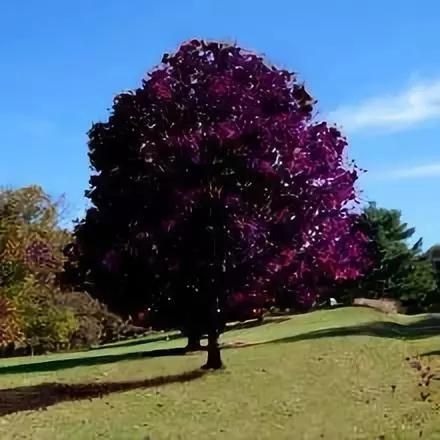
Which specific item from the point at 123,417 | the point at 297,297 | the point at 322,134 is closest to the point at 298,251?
the point at 297,297

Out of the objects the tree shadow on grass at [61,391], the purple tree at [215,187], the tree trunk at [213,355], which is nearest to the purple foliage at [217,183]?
the purple tree at [215,187]

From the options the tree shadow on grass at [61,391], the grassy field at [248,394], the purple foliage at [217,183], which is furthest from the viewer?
the purple foliage at [217,183]

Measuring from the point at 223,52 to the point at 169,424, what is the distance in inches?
374

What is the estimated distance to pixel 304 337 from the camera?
29.7 m

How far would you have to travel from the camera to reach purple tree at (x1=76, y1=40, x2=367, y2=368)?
70.7 feet

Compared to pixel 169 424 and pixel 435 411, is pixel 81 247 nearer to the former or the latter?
pixel 169 424

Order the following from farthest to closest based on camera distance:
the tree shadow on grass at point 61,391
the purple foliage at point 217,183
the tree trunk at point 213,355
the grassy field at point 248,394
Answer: the tree trunk at point 213,355
the purple foliage at point 217,183
the tree shadow on grass at point 61,391
the grassy field at point 248,394

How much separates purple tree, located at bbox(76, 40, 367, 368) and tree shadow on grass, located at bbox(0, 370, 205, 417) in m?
1.66

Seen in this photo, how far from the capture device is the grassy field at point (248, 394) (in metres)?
14.9

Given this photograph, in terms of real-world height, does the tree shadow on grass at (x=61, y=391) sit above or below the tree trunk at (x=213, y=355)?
below

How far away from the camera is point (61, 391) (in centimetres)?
2139

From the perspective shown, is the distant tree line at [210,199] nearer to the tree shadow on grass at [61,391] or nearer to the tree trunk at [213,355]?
the tree trunk at [213,355]

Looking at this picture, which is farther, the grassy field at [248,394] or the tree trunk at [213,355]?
the tree trunk at [213,355]

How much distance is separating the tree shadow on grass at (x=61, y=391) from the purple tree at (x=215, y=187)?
5.44ft
